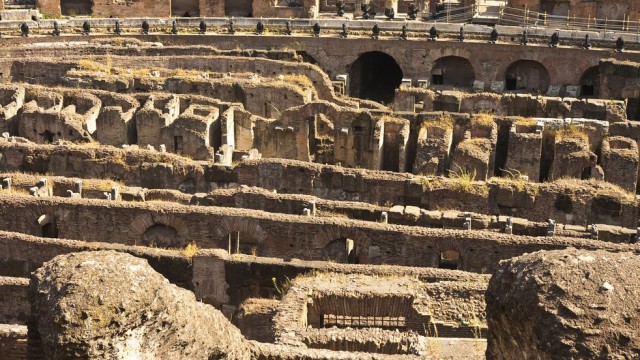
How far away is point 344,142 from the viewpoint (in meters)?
34.5

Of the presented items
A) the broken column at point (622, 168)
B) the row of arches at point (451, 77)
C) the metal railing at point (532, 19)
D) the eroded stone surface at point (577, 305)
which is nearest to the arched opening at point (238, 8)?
the row of arches at point (451, 77)

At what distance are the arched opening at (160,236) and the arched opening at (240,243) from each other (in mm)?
1323

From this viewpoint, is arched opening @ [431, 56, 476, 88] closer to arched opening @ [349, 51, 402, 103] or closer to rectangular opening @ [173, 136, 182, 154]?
arched opening @ [349, 51, 402, 103]

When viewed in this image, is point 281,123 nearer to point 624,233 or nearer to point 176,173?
point 176,173

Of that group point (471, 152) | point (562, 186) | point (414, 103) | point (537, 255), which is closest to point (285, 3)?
point (414, 103)

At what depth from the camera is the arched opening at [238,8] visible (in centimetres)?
5369

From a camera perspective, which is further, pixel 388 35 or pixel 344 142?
pixel 388 35

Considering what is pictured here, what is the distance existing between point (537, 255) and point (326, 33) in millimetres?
35257

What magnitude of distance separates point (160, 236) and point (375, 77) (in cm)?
2721

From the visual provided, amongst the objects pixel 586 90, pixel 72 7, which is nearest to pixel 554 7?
pixel 586 90

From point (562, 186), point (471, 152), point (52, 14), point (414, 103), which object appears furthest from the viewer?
point (52, 14)

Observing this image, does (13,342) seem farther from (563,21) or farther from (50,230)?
(563,21)

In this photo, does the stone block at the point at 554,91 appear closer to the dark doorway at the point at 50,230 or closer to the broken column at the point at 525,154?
the broken column at the point at 525,154

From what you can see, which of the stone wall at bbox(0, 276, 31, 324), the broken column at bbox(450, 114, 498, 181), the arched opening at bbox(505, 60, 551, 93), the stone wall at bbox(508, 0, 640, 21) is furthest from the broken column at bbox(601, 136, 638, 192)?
the stone wall at bbox(508, 0, 640, 21)
